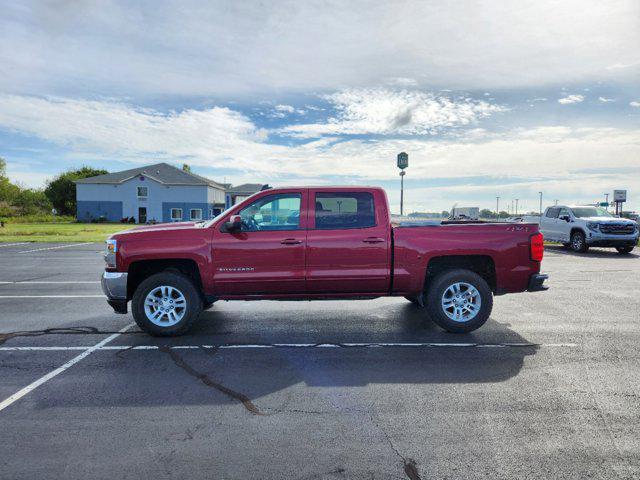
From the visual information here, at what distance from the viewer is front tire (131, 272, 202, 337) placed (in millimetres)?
6008

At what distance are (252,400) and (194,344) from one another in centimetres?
203

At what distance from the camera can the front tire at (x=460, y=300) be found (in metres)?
6.18

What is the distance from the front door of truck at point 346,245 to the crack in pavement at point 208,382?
194 centimetres

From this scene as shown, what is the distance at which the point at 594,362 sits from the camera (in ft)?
16.5

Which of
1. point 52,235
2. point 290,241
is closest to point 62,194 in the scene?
point 52,235

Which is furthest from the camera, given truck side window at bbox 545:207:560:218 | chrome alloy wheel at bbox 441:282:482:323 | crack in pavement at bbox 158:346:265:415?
truck side window at bbox 545:207:560:218

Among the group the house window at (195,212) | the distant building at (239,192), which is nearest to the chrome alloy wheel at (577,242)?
the house window at (195,212)

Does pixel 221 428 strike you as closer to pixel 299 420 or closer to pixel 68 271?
pixel 299 420

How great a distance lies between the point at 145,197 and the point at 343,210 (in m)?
61.5

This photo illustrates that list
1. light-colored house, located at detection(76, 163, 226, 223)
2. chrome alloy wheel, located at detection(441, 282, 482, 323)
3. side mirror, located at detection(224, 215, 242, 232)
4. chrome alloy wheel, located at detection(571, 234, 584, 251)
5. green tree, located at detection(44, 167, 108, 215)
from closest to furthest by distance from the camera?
side mirror, located at detection(224, 215, 242, 232), chrome alloy wheel, located at detection(441, 282, 482, 323), chrome alloy wheel, located at detection(571, 234, 584, 251), light-colored house, located at detection(76, 163, 226, 223), green tree, located at detection(44, 167, 108, 215)

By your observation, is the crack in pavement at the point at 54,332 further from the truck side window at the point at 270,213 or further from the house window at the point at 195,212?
the house window at the point at 195,212

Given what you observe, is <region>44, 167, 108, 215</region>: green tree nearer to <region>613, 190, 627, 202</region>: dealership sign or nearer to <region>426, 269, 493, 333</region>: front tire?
<region>613, 190, 627, 202</region>: dealership sign

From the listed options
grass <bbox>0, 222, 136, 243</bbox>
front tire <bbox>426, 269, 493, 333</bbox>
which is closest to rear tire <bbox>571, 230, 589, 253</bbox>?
front tire <bbox>426, 269, 493, 333</bbox>

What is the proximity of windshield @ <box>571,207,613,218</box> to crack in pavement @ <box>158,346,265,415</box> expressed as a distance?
19602mm
